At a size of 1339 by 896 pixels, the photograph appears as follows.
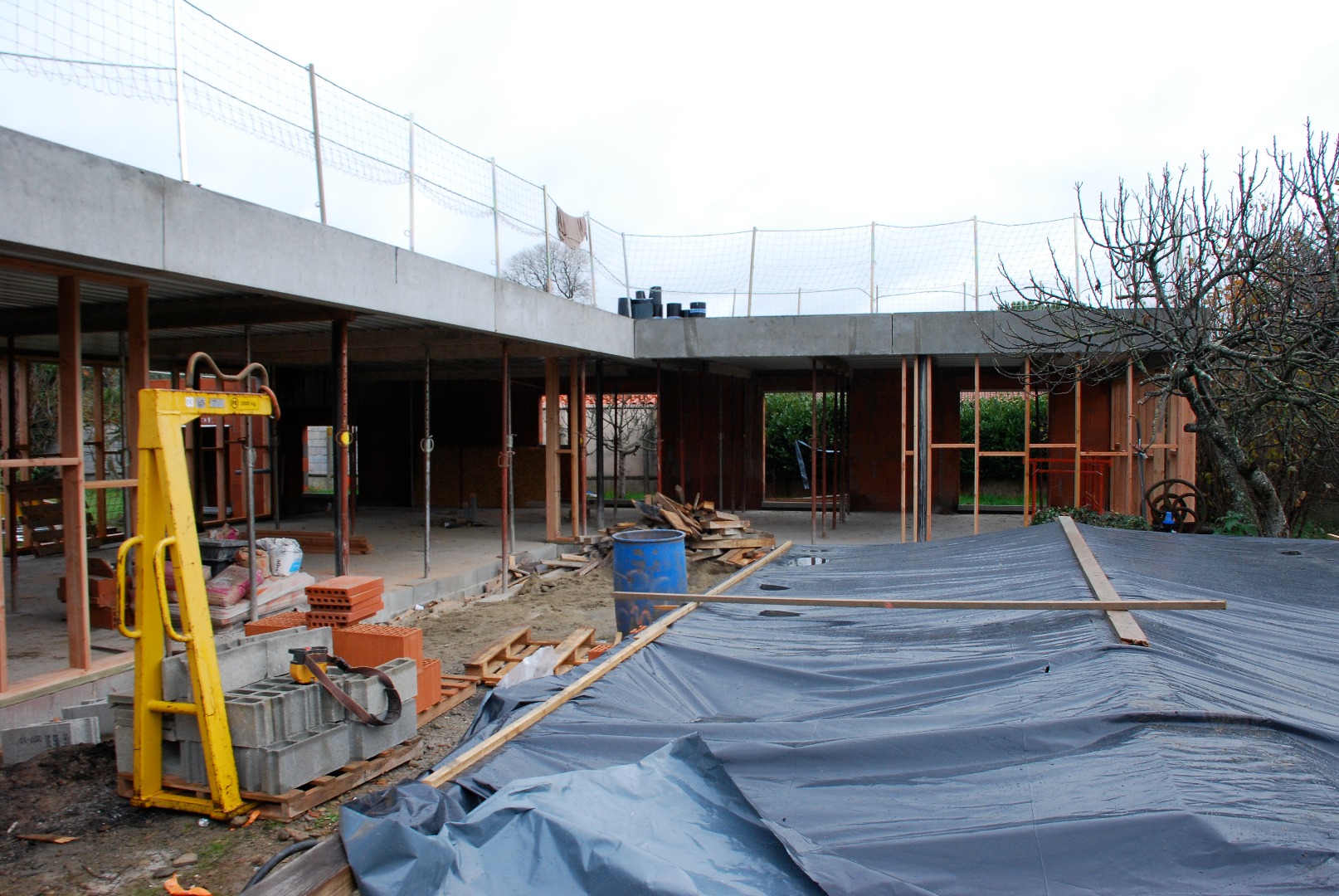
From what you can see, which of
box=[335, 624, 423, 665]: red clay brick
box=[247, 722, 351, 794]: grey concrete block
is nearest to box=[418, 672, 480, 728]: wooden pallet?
box=[335, 624, 423, 665]: red clay brick

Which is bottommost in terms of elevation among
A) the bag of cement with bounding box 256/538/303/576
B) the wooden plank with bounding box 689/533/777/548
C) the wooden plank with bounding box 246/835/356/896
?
the wooden plank with bounding box 689/533/777/548

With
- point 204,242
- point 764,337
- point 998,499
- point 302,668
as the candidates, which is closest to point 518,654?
point 302,668

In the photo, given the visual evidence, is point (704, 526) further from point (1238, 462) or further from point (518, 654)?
point (1238, 462)

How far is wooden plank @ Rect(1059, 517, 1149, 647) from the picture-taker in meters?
3.58

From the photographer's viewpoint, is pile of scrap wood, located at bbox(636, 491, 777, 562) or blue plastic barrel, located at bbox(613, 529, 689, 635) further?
pile of scrap wood, located at bbox(636, 491, 777, 562)

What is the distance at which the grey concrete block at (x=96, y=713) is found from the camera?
16.7 feet

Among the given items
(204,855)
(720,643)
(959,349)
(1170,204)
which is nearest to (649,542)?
(720,643)

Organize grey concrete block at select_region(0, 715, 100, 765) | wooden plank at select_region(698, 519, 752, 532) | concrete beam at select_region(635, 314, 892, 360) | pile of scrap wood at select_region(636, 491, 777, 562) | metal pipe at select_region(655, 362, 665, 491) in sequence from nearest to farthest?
grey concrete block at select_region(0, 715, 100, 765)
concrete beam at select_region(635, 314, 892, 360)
pile of scrap wood at select_region(636, 491, 777, 562)
wooden plank at select_region(698, 519, 752, 532)
metal pipe at select_region(655, 362, 665, 491)

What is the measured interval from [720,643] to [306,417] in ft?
48.0

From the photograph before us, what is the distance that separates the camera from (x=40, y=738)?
15.9 feet

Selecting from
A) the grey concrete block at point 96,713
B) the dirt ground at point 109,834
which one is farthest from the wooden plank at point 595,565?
the grey concrete block at point 96,713

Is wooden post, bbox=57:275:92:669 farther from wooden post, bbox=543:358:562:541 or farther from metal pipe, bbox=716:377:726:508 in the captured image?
metal pipe, bbox=716:377:726:508

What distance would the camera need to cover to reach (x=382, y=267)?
741 cm

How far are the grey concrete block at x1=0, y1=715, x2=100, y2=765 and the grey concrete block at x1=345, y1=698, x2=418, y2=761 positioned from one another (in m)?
1.63
